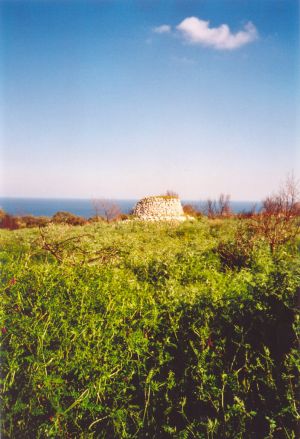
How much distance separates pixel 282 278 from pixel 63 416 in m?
2.43

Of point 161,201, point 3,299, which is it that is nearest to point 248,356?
point 3,299

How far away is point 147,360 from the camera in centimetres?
307

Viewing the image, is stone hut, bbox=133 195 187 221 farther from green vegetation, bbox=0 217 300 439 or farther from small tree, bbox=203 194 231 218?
green vegetation, bbox=0 217 300 439

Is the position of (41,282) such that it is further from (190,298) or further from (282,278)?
(282,278)

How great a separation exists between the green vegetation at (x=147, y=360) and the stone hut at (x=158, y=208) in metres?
25.4

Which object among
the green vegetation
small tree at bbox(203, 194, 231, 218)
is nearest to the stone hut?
small tree at bbox(203, 194, 231, 218)

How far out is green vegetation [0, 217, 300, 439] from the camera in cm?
255

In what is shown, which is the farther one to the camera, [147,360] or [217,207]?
[217,207]

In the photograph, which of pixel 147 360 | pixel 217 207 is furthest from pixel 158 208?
pixel 147 360

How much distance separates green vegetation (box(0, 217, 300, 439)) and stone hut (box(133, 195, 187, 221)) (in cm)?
2539

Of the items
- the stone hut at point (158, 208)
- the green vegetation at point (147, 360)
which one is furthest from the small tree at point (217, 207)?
the green vegetation at point (147, 360)

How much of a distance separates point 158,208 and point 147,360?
88.9ft

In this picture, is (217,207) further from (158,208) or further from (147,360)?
(147,360)

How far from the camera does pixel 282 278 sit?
3.35 m
